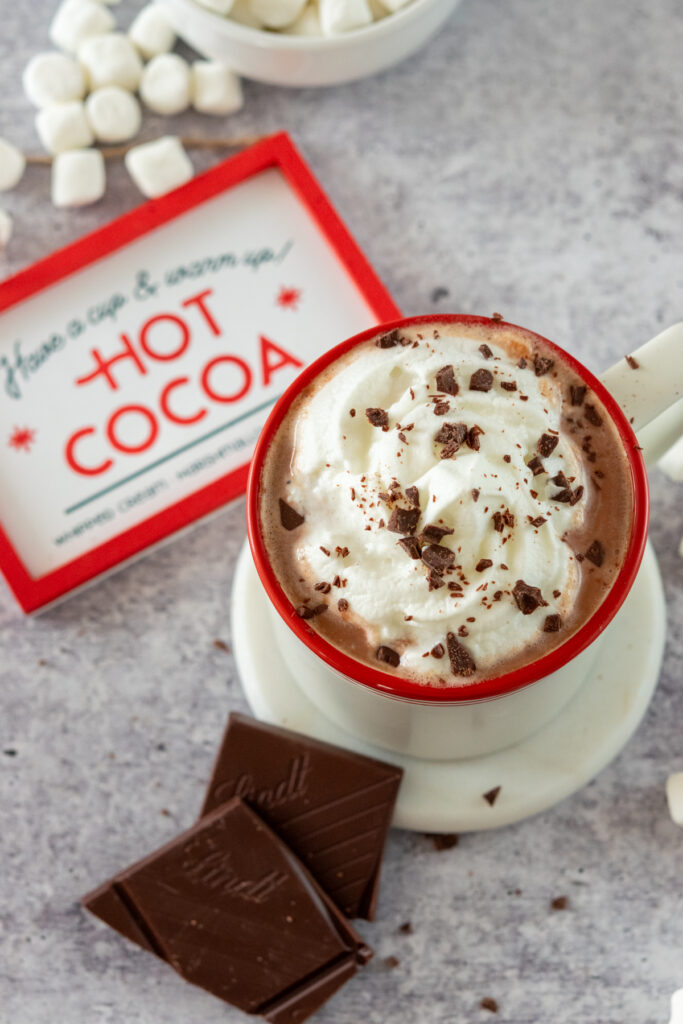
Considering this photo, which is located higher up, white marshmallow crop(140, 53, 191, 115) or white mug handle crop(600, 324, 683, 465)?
white marshmallow crop(140, 53, 191, 115)

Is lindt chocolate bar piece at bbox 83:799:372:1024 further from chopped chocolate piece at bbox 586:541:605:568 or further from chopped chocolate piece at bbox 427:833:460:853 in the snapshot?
chopped chocolate piece at bbox 586:541:605:568

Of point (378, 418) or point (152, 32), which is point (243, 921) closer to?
point (378, 418)

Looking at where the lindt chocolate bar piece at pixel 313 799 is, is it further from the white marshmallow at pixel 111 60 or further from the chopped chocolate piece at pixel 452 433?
the white marshmallow at pixel 111 60

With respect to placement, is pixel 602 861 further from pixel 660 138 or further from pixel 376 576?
pixel 660 138

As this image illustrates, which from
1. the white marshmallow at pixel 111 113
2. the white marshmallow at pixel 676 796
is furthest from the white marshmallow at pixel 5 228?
the white marshmallow at pixel 676 796

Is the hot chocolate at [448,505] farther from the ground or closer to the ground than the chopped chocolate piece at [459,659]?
farther from the ground

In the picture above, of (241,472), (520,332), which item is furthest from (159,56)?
(520,332)

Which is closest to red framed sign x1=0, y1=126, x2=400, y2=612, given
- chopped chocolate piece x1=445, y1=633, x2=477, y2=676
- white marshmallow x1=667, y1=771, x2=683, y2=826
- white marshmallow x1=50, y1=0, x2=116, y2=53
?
white marshmallow x1=50, y1=0, x2=116, y2=53
